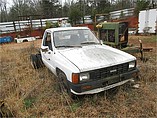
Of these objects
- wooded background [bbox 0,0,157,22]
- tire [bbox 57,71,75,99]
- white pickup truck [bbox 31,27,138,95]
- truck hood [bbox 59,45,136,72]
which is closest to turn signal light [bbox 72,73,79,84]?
white pickup truck [bbox 31,27,138,95]

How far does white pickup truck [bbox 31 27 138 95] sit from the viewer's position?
9.96ft

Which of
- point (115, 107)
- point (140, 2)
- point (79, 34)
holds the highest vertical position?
point (140, 2)

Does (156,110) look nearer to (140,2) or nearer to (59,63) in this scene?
(59,63)

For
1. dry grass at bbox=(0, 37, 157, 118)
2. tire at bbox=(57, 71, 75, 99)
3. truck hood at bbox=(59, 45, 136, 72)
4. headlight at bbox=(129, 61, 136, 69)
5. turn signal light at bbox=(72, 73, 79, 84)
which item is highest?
truck hood at bbox=(59, 45, 136, 72)

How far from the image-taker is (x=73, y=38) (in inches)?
171

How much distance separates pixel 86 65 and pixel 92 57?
1.33ft

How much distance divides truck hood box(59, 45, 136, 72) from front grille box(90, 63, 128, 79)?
Result: 0.27 feet

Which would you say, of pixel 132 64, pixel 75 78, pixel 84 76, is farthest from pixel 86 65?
pixel 132 64

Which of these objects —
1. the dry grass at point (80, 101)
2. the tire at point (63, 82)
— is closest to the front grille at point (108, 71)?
the dry grass at point (80, 101)

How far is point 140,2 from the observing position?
20.7 meters

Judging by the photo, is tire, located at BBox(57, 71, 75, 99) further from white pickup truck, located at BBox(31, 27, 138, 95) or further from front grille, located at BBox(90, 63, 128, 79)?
front grille, located at BBox(90, 63, 128, 79)

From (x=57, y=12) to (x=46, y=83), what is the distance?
102 feet

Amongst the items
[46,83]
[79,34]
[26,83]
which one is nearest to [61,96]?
[46,83]

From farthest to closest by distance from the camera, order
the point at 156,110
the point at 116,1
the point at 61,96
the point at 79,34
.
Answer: the point at 116,1 < the point at 79,34 < the point at 61,96 < the point at 156,110
